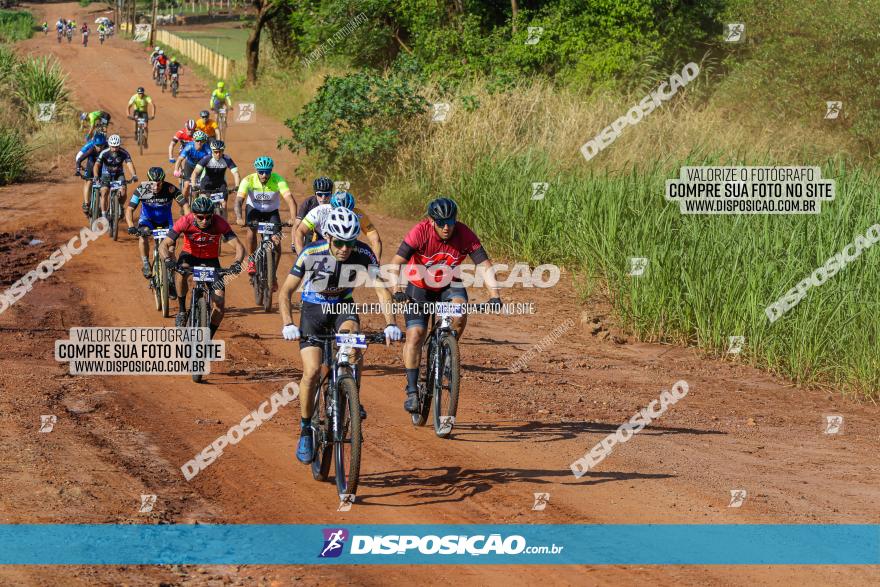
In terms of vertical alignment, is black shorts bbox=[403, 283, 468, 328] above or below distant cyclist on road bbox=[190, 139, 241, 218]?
below

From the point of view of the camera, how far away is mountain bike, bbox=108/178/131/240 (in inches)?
814

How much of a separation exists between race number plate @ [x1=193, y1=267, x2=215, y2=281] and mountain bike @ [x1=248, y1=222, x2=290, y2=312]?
9.85 ft

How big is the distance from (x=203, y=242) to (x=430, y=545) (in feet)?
22.0

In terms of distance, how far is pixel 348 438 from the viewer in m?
8.30

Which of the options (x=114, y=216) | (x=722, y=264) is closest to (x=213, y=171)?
(x=114, y=216)

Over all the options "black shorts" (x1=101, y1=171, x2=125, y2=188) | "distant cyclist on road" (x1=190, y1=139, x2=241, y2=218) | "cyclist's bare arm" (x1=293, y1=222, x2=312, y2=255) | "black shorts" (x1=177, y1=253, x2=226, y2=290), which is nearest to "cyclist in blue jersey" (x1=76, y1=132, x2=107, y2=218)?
"black shorts" (x1=101, y1=171, x2=125, y2=188)

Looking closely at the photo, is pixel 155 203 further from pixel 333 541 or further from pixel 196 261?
pixel 333 541

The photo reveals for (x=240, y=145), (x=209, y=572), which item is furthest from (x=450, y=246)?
(x=240, y=145)

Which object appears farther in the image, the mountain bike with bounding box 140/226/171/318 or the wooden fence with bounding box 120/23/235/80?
Answer: the wooden fence with bounding box 120/23/235/80

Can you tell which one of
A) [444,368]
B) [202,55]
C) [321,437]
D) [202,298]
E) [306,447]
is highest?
[202,55]

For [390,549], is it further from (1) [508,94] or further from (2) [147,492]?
(1) [508,94]

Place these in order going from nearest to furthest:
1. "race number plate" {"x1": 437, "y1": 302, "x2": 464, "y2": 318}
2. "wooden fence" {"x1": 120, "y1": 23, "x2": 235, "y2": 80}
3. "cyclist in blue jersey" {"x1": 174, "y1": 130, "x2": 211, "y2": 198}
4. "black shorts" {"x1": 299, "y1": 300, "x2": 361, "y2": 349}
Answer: "black shorts" {"x1": 299, "y1": 300, "x2": 361, "y2": 349}
"race number plate" {"x1": 437, "y1": 302, "x2": 464, "y2": 318}
"cyclist in blue jersey" {"x1": 174, "y1": 130, "x2": 211, "y2": 198}
"wooden fence" {"x1": 120, "y1": 23, "x2": 235, "y2": 80}

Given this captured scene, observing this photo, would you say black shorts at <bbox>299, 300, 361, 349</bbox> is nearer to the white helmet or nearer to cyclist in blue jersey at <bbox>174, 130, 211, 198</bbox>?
the white helmet

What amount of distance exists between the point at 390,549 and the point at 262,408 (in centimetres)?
419
